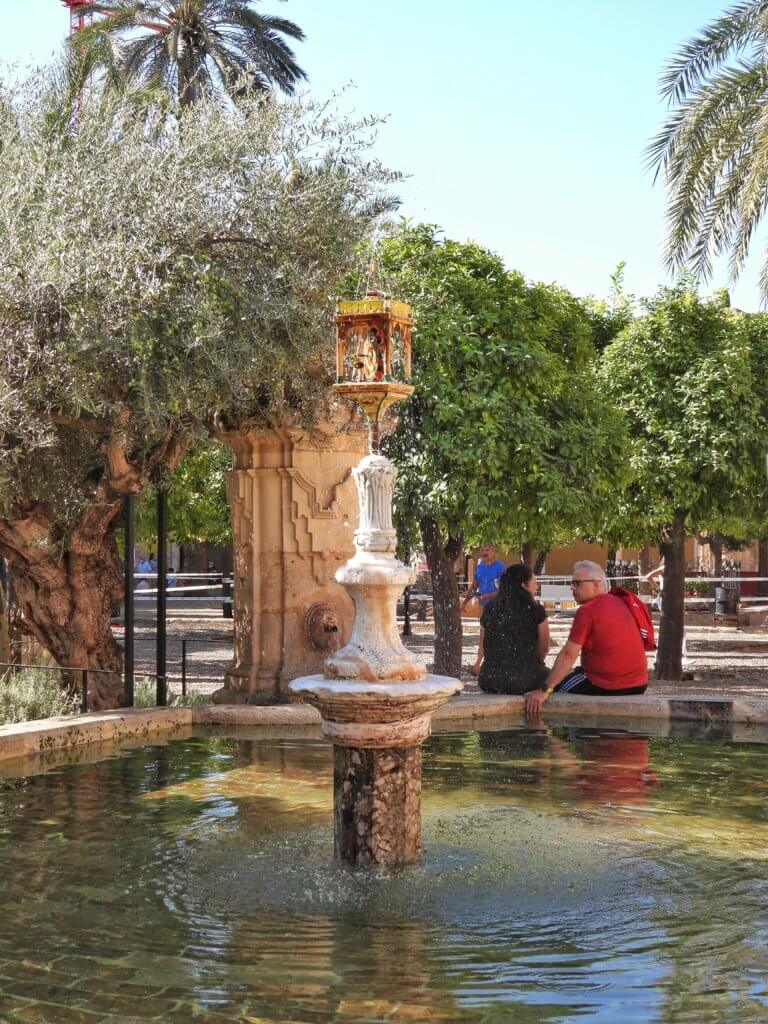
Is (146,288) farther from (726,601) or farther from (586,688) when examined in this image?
A: (726,601)

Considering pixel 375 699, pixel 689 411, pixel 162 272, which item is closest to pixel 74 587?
pixel 162 272

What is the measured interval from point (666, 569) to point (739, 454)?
6.74 ft

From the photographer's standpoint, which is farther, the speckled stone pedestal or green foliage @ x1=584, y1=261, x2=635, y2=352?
green foliage @ x1=584, y1=261, x2=635, y2=352

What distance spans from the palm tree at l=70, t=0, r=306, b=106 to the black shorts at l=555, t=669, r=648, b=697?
44.2ft

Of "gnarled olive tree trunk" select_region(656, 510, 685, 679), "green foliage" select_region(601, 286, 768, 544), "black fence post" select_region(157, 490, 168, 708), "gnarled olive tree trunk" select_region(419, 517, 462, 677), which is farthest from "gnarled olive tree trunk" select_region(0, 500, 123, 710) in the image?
"gnarled olive tree trunk" select_region(656, 510, 685, 679)

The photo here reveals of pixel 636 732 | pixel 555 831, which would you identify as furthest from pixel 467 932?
pixel 636 732

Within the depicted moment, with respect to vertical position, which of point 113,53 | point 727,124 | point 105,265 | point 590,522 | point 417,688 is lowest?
point 417,688

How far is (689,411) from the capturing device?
49.5 ft

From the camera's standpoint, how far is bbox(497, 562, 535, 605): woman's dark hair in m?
8.52

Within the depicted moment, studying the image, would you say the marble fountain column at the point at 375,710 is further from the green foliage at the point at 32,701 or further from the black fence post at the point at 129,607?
the green foliage at the point at 32,701

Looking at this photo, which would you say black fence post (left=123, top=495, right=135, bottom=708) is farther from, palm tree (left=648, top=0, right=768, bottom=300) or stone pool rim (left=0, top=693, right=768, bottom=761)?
palm tree (left=648, top=0, right=768, bottom=300)

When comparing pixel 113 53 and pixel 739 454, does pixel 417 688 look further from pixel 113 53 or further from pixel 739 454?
pixel 113 53

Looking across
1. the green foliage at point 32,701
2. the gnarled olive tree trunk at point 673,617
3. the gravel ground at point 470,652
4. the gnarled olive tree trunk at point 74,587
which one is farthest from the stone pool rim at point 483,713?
the gnarled olive tree trunk at point 673,617

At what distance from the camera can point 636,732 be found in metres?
7.95
